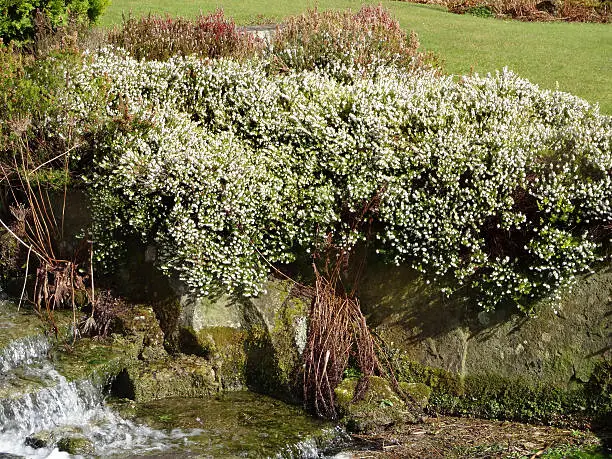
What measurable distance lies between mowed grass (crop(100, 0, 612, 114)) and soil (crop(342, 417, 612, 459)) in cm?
523

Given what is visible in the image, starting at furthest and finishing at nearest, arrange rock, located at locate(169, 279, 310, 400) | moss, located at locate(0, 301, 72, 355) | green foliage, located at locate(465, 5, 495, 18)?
green foliage, located at locate(465, 5, 495, 18) < rock, located at locate(169, 279, 310, 400) < moss, located at locate(0, 301, 72, 355)

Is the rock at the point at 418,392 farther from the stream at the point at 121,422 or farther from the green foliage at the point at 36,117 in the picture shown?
the green foliage at the point at 36,117

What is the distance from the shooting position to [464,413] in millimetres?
7430

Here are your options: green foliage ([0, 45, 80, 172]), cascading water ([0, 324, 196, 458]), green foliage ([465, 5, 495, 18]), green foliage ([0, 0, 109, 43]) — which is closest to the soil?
cascading water ([0, 324, 196, 458])

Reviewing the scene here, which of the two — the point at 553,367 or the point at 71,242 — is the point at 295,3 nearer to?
the point at 71,242

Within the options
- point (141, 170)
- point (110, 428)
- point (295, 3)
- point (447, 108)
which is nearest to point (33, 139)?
point (141, 170)

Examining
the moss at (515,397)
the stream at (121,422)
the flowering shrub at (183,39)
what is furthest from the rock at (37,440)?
the flowering shrub at (183,39)

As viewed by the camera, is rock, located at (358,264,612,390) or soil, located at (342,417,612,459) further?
rock, located at (358,264,612,390)

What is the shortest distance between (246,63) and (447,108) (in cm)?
308

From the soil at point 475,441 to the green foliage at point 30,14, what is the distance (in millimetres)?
8962

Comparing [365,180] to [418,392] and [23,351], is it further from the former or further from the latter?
[23,351]

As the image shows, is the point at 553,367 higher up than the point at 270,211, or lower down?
lower down

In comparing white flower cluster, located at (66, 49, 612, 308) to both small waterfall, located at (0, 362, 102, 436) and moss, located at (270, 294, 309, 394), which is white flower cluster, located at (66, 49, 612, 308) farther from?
small waterfall, located at (0, 362, 102, 436)

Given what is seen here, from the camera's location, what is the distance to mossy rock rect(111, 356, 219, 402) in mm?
7359
